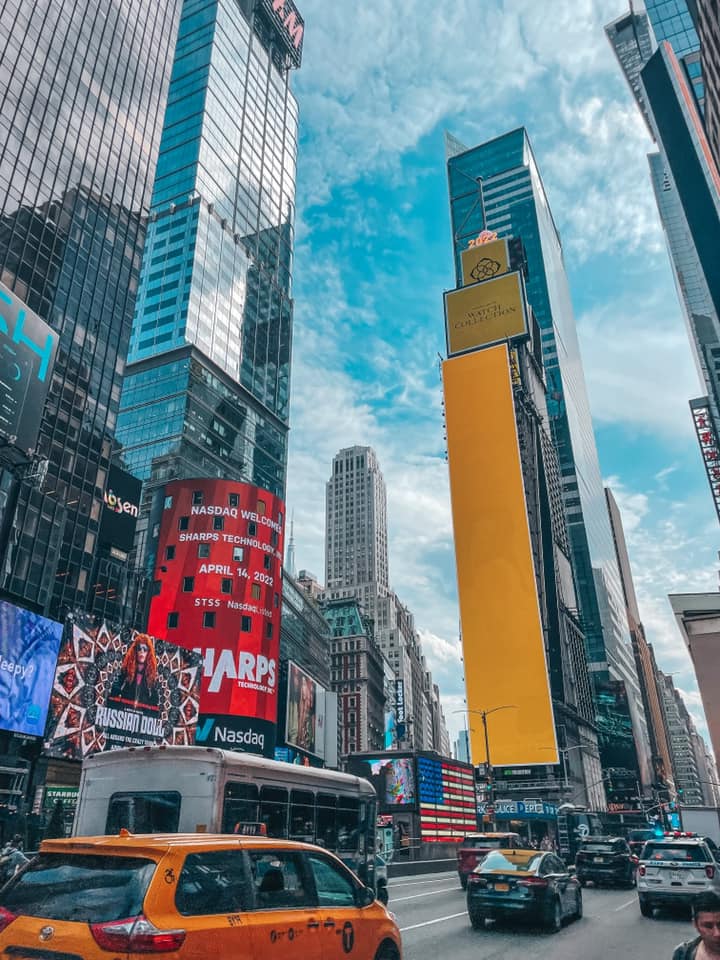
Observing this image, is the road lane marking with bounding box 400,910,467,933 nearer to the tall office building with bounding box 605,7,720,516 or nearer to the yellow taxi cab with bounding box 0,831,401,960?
the yellow taxi cab with bounding box 0,831,401,960

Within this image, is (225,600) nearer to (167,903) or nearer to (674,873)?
(674,873)

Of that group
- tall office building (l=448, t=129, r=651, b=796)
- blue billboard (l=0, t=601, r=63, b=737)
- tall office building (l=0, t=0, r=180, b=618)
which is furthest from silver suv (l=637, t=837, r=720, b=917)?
tall office building (l=448, t=129, r=651, b=796)

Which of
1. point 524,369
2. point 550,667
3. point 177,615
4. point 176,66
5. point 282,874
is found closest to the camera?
point 282,874

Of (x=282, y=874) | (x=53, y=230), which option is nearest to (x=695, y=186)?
(x=53, y=230)

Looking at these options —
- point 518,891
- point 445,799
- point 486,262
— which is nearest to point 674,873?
point 518,891

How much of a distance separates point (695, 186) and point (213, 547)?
9209 centimetres

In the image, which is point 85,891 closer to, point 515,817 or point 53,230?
point 53,230

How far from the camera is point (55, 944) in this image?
4488mm

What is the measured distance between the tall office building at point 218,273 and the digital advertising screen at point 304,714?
29.4 meters

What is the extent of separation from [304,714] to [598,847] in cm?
4630

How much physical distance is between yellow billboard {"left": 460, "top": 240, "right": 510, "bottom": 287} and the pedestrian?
123751mm

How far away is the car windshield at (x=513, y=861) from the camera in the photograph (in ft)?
45.9

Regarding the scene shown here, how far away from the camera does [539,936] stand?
42.8 ft

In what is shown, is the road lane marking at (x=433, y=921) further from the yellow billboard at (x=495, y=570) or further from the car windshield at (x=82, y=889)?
the yellow billboard at (x=495, y=570)
